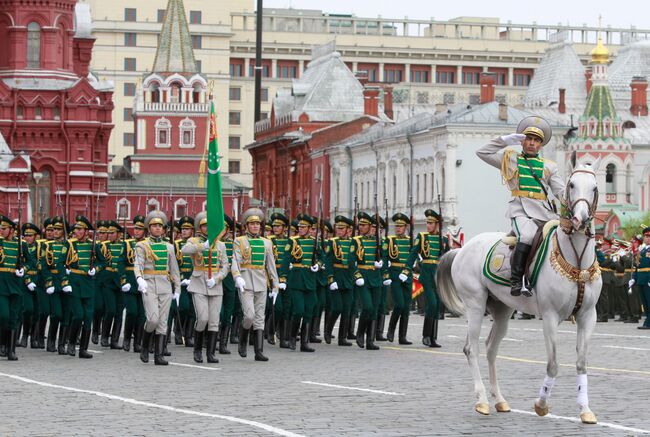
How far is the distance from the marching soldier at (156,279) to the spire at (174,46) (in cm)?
9054

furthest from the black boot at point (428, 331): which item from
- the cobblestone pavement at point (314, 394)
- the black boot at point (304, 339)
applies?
the black boot at point (304, 339)

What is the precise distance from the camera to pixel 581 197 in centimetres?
1401

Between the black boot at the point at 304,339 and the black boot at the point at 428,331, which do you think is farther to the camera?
the black boot at the point at 428,331

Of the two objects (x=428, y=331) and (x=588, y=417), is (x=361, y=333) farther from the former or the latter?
(x=588, y=417)

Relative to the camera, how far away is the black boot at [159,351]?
20781 mm

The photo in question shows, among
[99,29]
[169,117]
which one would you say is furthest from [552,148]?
[99,29]

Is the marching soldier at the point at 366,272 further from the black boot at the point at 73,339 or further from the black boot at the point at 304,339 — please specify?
the black boot at the point at 73,339

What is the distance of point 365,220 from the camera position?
24625mm

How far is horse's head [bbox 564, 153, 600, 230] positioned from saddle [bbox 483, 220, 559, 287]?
38 cm

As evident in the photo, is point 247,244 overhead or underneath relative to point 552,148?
underneath

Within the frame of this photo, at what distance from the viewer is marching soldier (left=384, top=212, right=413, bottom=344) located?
24719mm

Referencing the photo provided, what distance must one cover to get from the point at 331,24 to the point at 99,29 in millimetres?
25244

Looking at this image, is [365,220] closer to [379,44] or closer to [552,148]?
[552,148]

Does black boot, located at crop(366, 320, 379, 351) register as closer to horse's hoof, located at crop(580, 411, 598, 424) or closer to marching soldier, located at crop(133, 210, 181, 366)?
marching soldier, located at crop(133, 210, 181, 366)
